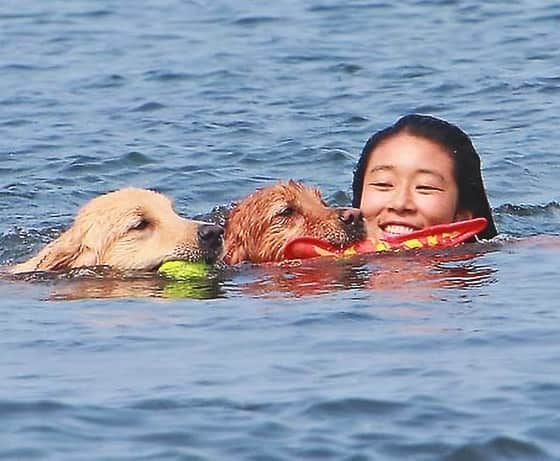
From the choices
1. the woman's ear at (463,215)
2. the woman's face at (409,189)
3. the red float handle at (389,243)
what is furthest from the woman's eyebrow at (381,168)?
the woman's ear at (463,215)

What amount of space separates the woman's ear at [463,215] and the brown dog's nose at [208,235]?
A: 1.66 meters

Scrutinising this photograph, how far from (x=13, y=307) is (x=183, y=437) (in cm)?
294

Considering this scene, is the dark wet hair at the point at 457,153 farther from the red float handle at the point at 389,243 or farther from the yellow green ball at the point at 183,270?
the yellow green ball at the point at 183,270

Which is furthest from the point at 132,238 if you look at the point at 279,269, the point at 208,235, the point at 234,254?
the point at 279,269

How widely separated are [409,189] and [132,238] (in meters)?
1.73

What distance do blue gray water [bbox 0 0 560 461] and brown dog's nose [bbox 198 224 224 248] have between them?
0.24 meters

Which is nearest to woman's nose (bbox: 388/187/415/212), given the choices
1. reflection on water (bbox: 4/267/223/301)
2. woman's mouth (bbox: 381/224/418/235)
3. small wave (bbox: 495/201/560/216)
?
woman's mouth (bbox: 381/224/418/235)

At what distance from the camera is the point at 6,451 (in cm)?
613

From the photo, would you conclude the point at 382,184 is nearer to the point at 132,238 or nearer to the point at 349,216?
the point at 349,216

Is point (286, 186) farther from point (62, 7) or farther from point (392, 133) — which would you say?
point (62, 7)

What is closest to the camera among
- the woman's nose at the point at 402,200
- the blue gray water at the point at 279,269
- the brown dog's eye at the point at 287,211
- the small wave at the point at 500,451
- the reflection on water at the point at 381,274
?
the small wave at the point at 500,451

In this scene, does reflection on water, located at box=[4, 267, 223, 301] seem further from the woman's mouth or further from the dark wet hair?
the dark wet hair

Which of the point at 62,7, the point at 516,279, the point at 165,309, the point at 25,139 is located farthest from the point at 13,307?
the point at 62,7

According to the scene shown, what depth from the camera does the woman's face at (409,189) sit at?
10.2m
